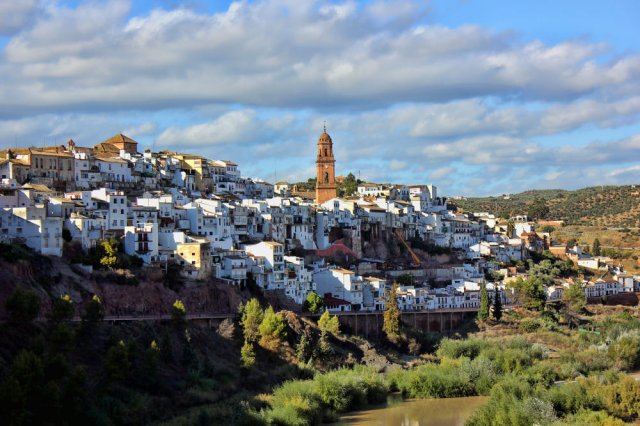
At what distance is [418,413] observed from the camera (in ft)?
142

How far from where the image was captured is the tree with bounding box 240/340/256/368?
45.3 metres

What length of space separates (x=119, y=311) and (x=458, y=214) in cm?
5216

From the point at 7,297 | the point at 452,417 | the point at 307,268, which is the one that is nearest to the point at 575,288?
the point at 307,268

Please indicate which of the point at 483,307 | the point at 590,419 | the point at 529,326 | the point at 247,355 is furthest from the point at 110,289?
the point at 529,326

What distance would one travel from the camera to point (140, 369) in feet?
131

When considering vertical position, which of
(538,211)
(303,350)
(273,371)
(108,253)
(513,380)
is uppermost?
(538,211)

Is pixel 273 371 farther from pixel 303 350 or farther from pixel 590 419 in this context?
pixel 590 419

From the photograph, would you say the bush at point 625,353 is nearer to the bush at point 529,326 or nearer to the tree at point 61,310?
the bush at point 529,326

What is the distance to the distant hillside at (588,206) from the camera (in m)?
120

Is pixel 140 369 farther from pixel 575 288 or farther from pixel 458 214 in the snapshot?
pixel 458 214

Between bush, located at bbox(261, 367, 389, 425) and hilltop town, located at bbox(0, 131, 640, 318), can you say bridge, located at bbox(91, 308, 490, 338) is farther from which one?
bush, located at bbox(261, 367, 389, 425)

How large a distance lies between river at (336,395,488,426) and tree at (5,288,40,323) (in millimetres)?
13559

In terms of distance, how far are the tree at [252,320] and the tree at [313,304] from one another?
6195 millimetres

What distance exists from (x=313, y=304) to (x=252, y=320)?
7.39 meters
